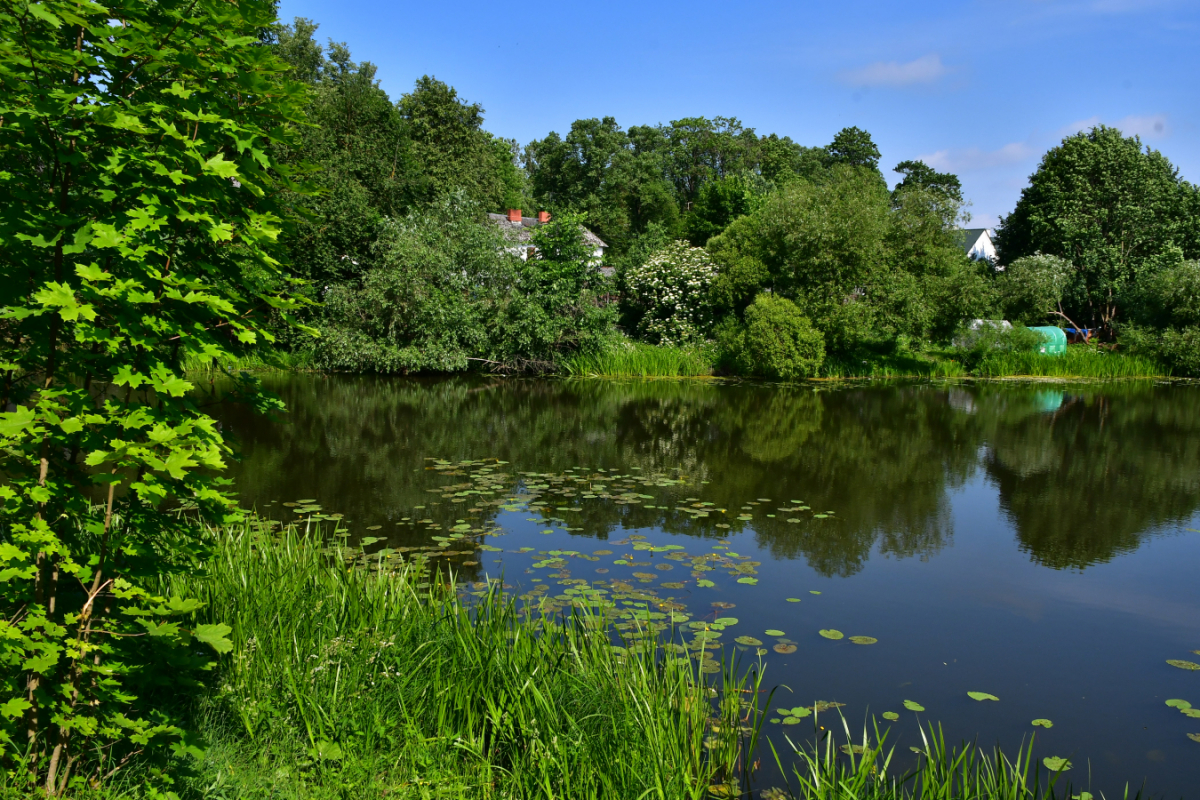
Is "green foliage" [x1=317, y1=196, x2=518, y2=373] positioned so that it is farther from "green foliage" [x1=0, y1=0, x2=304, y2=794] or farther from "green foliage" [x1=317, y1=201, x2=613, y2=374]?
"green foliage" [x1=0, y1=0, x2=304, y2=794]

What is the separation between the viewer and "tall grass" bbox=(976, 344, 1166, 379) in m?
26.6

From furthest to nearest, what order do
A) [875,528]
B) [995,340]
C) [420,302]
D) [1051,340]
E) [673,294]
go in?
[1051,340], [995,340], [673,294], [420,302], [875,528]

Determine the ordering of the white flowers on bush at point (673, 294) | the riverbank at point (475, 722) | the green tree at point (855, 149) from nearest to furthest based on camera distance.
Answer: the riverbank at point (475, 722)
the white flowers on bush at point (673, 294)
the green tree at point (855, 149)

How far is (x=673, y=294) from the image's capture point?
87.5ft

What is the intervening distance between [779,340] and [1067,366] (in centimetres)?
1121

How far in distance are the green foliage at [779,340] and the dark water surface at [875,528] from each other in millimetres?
6268

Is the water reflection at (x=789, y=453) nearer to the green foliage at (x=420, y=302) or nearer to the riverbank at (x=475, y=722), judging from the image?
the green foliage at (x=420, y=302)

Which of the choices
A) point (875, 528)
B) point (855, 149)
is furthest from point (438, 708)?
point (855, 149)

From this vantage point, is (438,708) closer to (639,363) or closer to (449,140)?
(639,363)

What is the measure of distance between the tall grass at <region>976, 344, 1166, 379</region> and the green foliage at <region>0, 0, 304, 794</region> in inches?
1094

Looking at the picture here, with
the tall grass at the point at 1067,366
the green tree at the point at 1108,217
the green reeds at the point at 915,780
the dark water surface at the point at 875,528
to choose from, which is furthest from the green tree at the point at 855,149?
the green reeds at the point at 915,780

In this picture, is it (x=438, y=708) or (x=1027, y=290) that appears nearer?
(x=438, y=708)

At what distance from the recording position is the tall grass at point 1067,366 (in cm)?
2661

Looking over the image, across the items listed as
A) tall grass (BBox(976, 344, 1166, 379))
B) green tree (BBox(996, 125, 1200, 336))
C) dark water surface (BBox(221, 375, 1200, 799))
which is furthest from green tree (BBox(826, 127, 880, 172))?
dark water surface (BBox(221, 375, 1200, 799))
